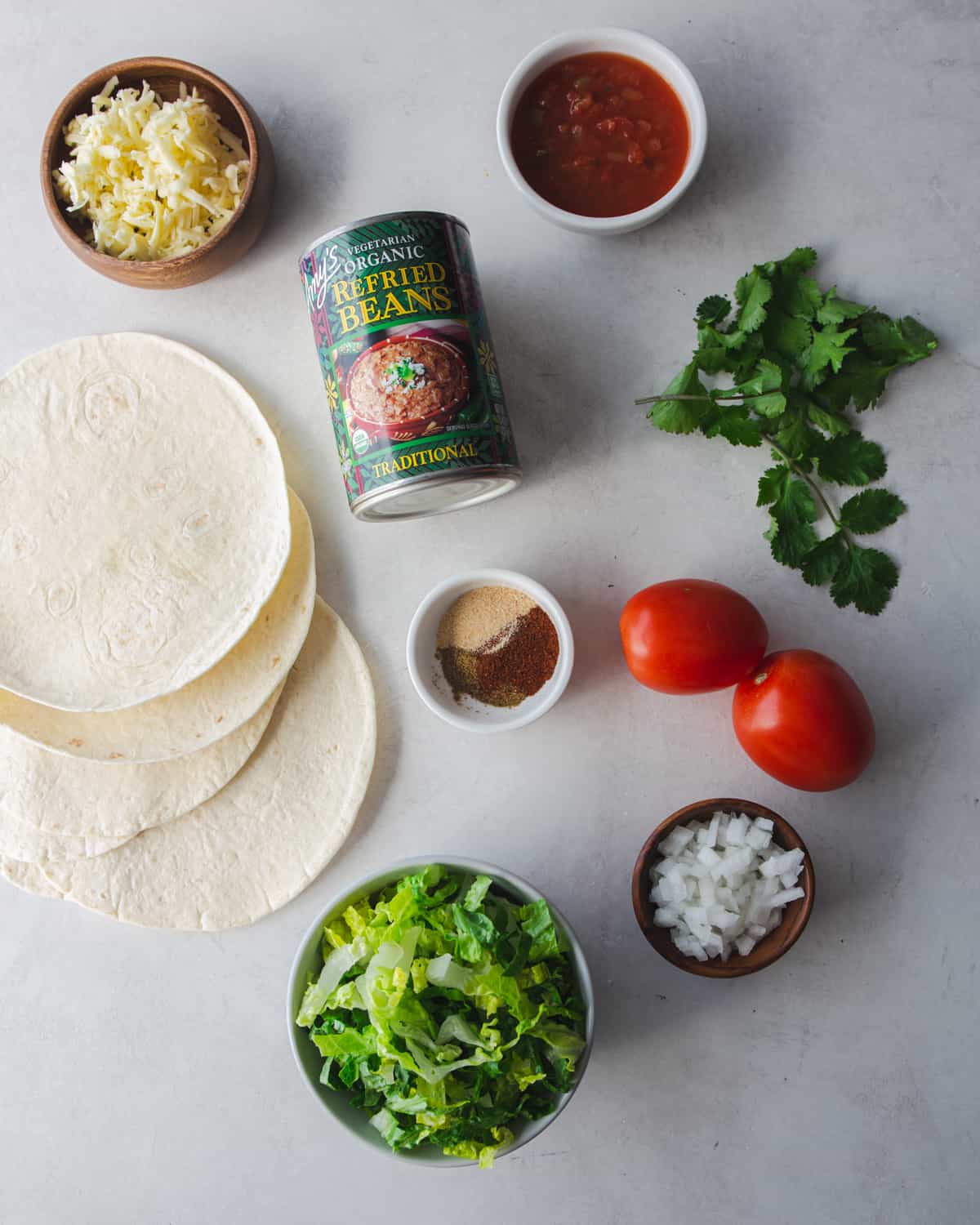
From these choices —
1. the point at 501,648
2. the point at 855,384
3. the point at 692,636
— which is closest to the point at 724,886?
the point at 692,636

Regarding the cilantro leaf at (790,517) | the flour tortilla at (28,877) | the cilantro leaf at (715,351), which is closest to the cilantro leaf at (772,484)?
the cilantro leaf at (790,517)

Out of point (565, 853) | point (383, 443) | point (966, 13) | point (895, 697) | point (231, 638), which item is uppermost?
point (966, 13)

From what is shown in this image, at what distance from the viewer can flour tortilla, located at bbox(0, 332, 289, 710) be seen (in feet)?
5.75

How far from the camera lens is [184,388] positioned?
1.85 m

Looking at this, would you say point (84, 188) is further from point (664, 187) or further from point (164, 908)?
point (164, 908)

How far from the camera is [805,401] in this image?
1816mm

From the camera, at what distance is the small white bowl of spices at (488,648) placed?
1.77 meters

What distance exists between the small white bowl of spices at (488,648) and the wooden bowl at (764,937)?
326 millimetres

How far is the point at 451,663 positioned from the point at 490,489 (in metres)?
0.35

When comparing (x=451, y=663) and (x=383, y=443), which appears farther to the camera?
(x=451, y=663)

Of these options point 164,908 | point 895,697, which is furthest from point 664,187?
point 164,908

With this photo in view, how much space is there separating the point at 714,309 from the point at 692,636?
2.13 feet

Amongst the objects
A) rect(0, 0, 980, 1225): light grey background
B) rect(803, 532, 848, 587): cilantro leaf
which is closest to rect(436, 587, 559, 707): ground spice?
rect(0, 0, 980, 1225): light grey background

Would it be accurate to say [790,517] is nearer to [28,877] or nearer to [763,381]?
[763,381]
